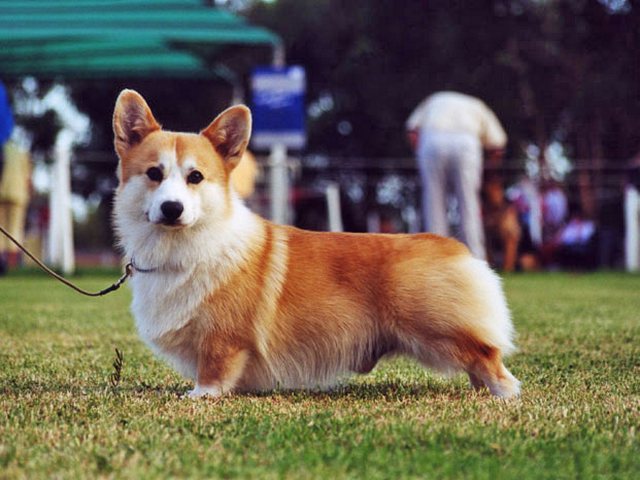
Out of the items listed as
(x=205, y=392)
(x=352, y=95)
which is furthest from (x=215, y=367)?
(x=352, y=95)

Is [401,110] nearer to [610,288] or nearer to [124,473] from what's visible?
[610,288]

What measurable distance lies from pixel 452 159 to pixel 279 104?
14.5ft

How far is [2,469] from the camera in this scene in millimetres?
1970

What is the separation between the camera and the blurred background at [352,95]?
10.9 metres

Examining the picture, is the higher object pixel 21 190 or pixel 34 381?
pixel 21 190

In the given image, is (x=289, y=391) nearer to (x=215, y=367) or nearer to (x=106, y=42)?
(x=215, y=367)

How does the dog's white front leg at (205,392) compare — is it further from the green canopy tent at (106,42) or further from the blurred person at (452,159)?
the green canopy tent at (106,42)

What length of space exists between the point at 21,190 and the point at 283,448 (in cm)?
916

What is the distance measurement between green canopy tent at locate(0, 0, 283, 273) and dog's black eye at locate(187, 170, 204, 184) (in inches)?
245

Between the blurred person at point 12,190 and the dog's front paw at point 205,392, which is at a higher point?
the blurred person at point 12,190

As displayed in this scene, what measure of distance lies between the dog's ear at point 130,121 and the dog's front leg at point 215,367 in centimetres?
80

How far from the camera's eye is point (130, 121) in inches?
125

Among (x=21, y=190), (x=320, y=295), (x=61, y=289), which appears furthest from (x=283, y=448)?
(x=21, y=190)

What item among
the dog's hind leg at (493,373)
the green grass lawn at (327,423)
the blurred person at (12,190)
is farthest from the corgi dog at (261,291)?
the blurred person at (12,190)
